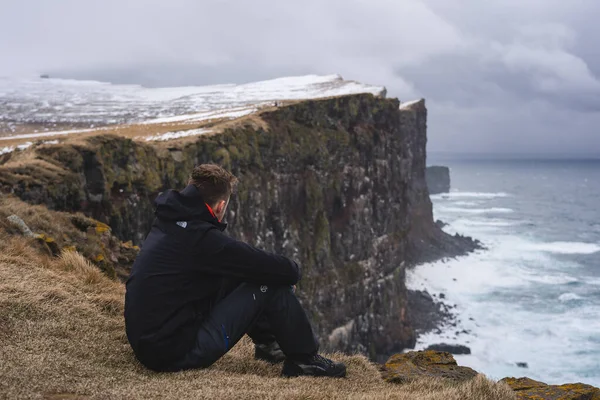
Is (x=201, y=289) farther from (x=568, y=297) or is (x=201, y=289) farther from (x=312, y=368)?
(x=568, y=297)

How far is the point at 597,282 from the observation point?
91.9m

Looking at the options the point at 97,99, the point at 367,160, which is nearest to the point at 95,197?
the point at 367,160

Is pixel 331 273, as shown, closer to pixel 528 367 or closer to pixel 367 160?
pixel 367 160

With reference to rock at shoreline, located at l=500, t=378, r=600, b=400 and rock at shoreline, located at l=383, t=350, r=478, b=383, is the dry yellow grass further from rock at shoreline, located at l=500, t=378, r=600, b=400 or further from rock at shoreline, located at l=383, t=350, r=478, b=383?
rock at shoreline, located at l=500, t=378, r=600, b=400

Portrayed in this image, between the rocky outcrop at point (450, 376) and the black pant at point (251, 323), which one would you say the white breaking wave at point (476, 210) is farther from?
the black pant at point (251, 323)

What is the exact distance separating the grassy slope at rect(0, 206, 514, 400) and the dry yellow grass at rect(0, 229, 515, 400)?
1 centimetres

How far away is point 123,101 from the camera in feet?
315

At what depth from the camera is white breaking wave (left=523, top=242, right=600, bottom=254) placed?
11876 centimetres

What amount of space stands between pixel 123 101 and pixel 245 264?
9593cm

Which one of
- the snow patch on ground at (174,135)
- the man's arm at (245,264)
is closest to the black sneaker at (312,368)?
the man's arm at (245,264)

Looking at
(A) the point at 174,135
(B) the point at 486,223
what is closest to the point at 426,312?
(A) the point at 174,135

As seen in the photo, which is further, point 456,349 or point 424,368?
point 456,349

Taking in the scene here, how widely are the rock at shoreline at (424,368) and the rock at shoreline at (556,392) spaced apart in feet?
2.84

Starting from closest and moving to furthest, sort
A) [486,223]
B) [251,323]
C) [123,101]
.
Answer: [251,323], [123,101], [486,223]
